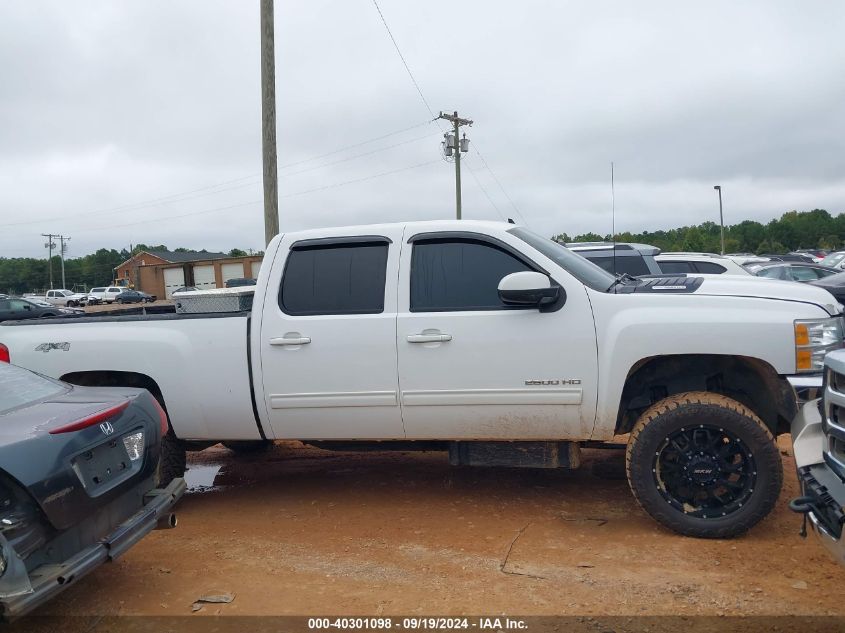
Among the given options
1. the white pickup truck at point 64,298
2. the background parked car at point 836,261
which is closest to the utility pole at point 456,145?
the background parked car at point 836,261

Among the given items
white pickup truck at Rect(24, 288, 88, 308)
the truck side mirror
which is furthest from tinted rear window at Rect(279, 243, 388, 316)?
white pickup truck at Rect(24, 288, 88, 308)

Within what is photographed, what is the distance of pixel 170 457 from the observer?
527cm

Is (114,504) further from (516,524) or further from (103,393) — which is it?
(516,524)

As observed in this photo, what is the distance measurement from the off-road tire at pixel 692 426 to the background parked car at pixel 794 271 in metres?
12.8

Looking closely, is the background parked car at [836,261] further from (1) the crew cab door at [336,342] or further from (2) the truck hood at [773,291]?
(1) the crew cab door at [336,342]

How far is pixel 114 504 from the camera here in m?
3.68

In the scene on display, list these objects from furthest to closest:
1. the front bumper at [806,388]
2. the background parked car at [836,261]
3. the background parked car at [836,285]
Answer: the background parked car at [836,261] → the background parked car at [836,285] → the front bumper at [806,388]

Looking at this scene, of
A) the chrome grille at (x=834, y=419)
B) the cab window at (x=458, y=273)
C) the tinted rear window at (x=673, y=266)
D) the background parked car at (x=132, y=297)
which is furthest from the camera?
the background parked car at (x=132, y=297)

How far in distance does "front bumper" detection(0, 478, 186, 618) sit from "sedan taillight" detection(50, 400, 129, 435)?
54 cm

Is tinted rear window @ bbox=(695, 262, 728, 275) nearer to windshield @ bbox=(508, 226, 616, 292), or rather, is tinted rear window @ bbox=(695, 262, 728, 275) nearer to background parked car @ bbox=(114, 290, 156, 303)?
windshield @ bbox=(508, 226, 616, 292)

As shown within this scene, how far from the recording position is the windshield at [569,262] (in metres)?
4.71

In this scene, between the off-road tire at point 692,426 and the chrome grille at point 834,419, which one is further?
the off-road tire at point 692,426

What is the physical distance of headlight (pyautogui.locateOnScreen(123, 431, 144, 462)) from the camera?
3.84 meters

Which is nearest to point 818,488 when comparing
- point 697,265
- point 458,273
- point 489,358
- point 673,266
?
point 489,358
